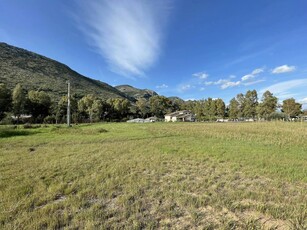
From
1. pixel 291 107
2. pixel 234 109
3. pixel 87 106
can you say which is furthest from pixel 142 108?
pixel 291 107

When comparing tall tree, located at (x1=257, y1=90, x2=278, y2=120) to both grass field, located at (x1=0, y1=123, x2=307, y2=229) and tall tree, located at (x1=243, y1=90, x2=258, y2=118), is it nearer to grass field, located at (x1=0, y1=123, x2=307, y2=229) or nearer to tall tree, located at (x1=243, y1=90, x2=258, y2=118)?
tall tree, located at (x1=243, y1=90, x2=258, y2=118)

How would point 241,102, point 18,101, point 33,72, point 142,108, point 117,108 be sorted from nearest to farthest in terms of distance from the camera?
point 18,101 < point 117,108 < point 241,102 < point 142,108 < point 33,72

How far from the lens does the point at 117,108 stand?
207 feet

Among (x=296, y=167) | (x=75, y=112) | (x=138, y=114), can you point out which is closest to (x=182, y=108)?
(x=138, y=114)

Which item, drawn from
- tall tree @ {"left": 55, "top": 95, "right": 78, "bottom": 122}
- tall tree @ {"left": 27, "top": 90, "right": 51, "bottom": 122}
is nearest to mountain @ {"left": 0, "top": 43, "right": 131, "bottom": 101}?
tall tree @ {"left": 55, "top": 95, "right": 78, "bottom": 122}

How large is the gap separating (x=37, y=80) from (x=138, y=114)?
45.0 metres

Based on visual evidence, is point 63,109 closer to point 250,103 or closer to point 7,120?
point 7,120

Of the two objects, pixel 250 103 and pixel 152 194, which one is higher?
pixel 250 103

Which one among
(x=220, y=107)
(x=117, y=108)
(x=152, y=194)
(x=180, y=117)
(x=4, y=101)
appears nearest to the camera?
(x=152, y=194)

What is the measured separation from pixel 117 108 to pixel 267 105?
45.8 metres

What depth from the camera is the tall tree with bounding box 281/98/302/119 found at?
5988 cm

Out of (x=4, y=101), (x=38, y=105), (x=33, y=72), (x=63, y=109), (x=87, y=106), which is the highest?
(x=33, y=72)

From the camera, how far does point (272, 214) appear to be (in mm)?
3377

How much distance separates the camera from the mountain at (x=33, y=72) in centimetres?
7206
